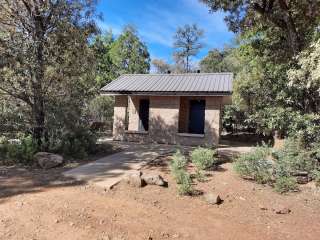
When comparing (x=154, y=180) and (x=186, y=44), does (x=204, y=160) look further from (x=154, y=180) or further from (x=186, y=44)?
(x=186, y=44)

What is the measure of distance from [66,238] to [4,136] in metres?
7.59

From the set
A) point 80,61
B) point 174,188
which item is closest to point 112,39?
point 80,61

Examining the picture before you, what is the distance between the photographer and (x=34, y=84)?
35.6ft

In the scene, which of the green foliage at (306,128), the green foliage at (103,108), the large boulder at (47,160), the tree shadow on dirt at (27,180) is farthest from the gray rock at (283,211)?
the green foliage at (103,108)

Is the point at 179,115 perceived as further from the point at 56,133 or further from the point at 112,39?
the point at 112,39

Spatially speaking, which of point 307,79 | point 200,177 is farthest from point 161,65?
Answer: point 200,177

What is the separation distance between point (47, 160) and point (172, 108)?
7.64m

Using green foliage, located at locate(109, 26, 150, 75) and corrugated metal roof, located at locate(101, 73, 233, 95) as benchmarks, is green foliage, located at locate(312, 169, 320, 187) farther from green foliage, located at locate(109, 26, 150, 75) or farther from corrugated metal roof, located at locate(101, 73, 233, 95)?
green foliage, located at locate(109, 26, 150, 75)

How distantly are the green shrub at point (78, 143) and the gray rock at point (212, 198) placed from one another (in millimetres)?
5130

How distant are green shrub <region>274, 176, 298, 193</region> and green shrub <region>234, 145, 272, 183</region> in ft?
1.21

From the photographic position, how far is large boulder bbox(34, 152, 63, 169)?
909 centimetres

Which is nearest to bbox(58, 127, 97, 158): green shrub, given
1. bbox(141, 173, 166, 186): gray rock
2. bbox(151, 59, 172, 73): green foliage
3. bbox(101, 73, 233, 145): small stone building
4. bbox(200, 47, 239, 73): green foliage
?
bbox(141, 173, 166, 186): gray rock

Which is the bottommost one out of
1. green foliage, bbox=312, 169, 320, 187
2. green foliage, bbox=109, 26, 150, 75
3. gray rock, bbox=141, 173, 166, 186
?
gray rock, bbox=141, 173, 166, 186

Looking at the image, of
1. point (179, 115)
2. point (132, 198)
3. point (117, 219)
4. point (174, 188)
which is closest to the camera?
point (117, 219)
